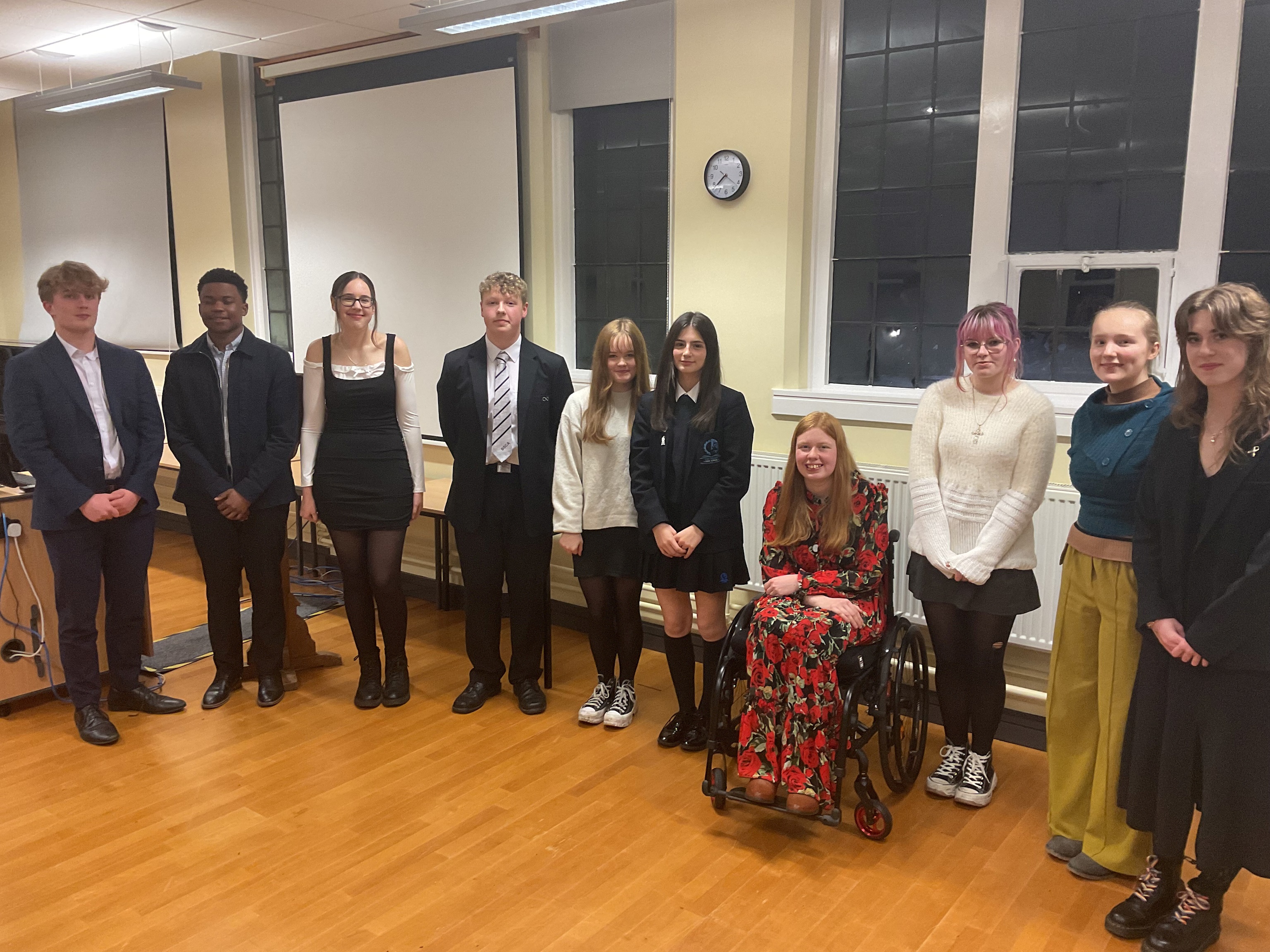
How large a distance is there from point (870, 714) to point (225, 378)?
97.6 inches

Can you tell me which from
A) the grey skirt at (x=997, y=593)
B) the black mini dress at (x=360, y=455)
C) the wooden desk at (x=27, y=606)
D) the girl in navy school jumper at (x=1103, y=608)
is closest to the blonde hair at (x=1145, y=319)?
the girl in navy school jumper at (x=1103, y=608)

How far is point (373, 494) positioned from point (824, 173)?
2122 millimetres

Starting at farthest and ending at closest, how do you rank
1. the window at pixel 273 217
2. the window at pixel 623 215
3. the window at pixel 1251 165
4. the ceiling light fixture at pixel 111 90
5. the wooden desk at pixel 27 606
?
the window at pixel 273 217 < the ceiling light fixture at pixel 111 90 < the window at pixel 623 215 < the wooden desk at pixel 27 606 < the window at pixel 1251 165

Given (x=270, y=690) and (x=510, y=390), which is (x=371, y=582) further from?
(x=510, y=390)

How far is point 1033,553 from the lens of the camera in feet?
9.18

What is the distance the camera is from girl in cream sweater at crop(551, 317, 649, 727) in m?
3.19

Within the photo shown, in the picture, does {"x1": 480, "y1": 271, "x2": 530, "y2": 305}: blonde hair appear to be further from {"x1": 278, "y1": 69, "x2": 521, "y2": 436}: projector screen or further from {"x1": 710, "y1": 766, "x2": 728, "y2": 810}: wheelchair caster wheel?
{"x1": 710, "y1": 766, "x2": 728, "y2": 810}: wheelchair caster wheel

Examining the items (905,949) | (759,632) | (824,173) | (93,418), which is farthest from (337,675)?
(824,173)

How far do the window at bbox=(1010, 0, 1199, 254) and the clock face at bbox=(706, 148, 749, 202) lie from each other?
0.99 metres

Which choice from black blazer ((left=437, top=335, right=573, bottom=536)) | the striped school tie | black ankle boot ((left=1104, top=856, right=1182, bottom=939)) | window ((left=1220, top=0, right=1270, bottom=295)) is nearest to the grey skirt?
black ankle boot ((left=1104, top=856, right=1182, bottom=939))

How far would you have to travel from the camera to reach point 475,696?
11.7 feet

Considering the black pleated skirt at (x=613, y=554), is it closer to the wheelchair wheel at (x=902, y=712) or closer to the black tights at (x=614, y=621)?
the black tights at (x=614, y=621)

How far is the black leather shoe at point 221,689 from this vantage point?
3.59 meters

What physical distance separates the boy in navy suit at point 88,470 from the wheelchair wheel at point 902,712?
2.58m
